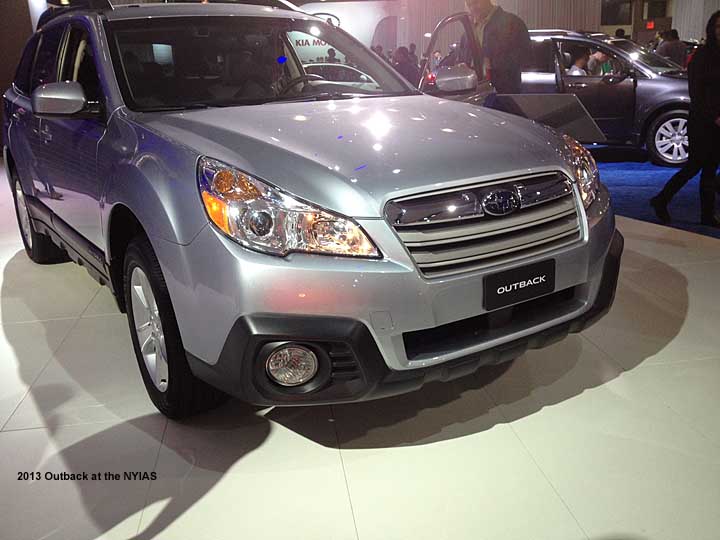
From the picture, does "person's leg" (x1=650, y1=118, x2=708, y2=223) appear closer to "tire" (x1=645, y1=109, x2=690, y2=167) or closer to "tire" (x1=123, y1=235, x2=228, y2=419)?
"tire" (x1=645, y1=109, x2=690, y2=167)

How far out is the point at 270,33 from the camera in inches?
119

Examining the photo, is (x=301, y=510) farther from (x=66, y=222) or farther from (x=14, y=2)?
(x=14, y=2)

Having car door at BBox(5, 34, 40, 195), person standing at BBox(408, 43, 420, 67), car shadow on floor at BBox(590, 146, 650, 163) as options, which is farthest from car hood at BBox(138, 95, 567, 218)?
person standing at BBox(408, 43, 420, 67)

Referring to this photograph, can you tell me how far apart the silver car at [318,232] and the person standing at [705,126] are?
7.92 ft

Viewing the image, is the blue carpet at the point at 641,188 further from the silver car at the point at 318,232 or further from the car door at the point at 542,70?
the silver car at the point at 318,232

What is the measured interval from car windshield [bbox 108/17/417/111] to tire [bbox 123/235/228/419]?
0.58m

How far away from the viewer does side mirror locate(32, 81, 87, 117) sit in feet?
7.82

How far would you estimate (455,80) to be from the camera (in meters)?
3.13

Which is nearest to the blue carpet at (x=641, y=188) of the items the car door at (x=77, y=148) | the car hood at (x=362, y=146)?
the car hood at (x=362, y=146)

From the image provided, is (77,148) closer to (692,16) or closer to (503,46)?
(503,46)

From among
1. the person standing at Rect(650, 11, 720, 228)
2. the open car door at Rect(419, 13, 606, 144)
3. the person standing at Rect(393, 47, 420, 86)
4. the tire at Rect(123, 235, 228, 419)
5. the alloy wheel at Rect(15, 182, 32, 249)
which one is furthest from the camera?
the person standing at Rect(393, 47, 420, 86)

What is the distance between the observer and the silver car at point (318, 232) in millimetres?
1766

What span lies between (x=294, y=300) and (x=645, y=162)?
6.46 m

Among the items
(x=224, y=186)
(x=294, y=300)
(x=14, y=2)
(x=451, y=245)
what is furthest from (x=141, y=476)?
(x=14, y=2)
